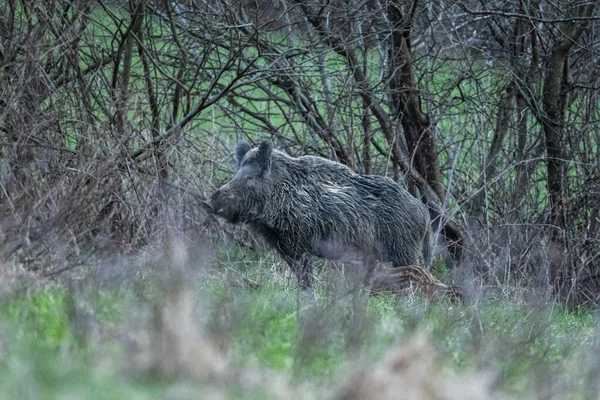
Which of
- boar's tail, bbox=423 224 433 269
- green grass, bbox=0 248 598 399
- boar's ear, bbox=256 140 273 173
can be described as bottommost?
boar's tail, bbox=423 224 433 269

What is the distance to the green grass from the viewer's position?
4977 millimetres

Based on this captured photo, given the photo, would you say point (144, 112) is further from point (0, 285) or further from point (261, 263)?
point (0, 285)

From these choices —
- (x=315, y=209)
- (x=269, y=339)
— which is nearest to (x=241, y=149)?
(x=315, y=209)

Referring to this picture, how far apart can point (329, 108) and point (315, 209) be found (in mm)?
3356

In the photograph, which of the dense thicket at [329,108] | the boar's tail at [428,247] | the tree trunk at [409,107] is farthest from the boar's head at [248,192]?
the tree trunk at [409,107]

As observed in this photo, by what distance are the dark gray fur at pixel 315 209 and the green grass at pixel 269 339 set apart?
1.44m

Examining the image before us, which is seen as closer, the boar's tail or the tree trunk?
the boar's tail

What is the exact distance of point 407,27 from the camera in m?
12.4

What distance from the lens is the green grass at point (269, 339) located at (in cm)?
498

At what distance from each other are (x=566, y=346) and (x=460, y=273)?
2.74 m

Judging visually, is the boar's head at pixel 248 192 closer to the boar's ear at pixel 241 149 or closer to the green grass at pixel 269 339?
the boar's ear at pixel 241 149

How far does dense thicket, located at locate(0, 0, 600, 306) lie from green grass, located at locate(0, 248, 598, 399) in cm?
199

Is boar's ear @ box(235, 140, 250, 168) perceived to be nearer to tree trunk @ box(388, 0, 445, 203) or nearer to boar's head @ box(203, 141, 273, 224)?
boar's head @ box(203, 141, 273, 224)

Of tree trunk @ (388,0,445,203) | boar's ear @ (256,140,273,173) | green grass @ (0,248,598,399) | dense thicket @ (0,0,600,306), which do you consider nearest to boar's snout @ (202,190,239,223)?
dense thicket @ (0,0,600,306)
